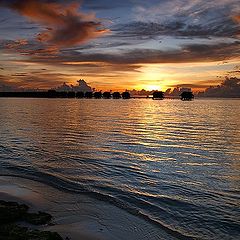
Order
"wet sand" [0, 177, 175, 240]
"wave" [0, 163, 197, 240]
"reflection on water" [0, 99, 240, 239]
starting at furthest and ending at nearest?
"reflection on water" [0, 99, 240, 239]
"wave" [0, 163, 197, 240]
"wet sand" [0, 177, 175, 240]

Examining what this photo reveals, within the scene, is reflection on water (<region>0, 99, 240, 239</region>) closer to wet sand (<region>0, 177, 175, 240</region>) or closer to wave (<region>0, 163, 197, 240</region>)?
wave (<region>0, 163, 197, 240</region>)

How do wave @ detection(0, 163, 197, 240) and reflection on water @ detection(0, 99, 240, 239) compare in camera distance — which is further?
reflection on water @ detection(0, 99, 240, 239)

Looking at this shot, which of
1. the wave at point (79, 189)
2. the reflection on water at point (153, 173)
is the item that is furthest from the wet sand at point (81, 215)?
the reflection on water at point (153, 173)

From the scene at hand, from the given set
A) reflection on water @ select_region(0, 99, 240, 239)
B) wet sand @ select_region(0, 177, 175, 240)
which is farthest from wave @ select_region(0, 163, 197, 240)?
wet sand @ select_region(0, 177, 175, 240)

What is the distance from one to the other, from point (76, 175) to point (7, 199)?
6.34 metres

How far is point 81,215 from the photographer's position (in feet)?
45.3

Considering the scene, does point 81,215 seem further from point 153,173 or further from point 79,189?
point 153,173

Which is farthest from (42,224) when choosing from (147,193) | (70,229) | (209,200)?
(209,200)

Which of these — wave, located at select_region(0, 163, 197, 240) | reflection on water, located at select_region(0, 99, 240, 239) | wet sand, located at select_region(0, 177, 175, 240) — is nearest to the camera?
wet sand, located at select_region(0, 177, 175, 240)

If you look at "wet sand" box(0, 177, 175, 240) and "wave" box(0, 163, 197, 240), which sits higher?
"wet sand" box(0, 177, 175, 240)

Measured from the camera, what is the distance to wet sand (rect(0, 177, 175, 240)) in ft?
39.1

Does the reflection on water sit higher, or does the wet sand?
the wet sand

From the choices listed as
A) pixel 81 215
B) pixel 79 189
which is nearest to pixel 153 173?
pixel 79 189

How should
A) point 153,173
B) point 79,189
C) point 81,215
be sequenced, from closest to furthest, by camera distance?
point 81,215
point 79,189
point 153,173
